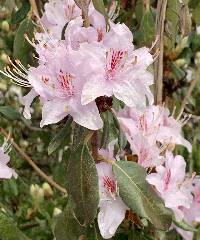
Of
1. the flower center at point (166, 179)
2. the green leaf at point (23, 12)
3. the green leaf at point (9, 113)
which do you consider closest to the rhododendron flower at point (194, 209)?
the flower center at point (166, 179)

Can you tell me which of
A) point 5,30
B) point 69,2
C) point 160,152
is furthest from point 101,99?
point 5,30

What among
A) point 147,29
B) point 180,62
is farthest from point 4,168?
point 180,62

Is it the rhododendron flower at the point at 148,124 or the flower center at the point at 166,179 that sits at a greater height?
the rhododendron flower at the point at 148,124

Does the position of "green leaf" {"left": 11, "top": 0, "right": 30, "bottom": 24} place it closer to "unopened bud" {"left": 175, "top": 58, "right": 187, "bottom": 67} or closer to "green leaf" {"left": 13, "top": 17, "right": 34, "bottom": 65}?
"green leaf" {"left": 13, "top": 17, "right": 34, "bottom": 65}

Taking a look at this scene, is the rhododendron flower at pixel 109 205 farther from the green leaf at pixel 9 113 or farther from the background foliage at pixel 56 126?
the green leaf at pixel 9 113

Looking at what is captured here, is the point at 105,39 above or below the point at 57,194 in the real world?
above

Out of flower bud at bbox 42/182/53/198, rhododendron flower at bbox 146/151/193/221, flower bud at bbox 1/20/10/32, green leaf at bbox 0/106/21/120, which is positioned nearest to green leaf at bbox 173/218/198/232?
rhododendron flower at bbox 146/151/193/221

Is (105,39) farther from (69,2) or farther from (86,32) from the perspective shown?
(69,2)
